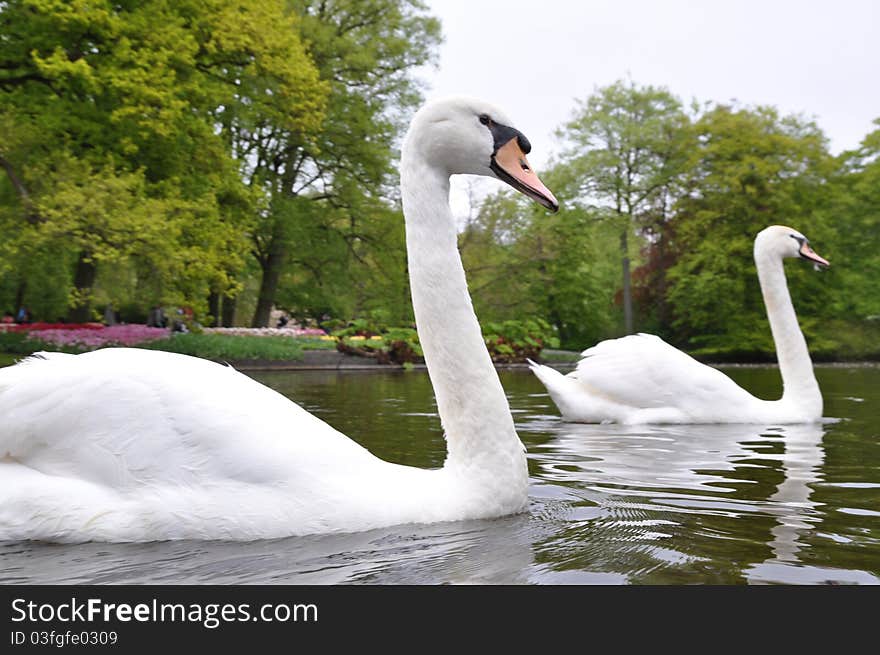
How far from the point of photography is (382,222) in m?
31.9

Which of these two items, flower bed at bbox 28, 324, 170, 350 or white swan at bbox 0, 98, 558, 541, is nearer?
white swan at bbox 0, 98, 558, 541

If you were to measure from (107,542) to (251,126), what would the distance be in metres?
24.6

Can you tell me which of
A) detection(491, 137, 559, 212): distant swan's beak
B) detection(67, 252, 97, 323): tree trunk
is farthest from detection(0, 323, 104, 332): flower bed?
detection(491, 137, 559, 212): distant swan's beak

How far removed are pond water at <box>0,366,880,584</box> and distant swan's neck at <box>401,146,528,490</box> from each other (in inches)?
10.5

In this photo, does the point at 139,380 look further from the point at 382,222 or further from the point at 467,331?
the point at 382,222

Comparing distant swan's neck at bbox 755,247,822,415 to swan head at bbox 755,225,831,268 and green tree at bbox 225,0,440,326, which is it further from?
green tree at bbox 225,0,440,326

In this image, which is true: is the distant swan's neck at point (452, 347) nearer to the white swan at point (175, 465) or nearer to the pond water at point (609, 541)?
the white swan at point (175, 465)

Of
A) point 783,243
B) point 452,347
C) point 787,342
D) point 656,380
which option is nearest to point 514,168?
point 452,347

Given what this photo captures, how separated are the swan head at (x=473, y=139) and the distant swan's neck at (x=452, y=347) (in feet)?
0.25

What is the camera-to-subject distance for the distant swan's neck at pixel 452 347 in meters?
3.34

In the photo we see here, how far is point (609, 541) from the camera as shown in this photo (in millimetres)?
3082

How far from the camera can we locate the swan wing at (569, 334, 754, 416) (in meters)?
7.69

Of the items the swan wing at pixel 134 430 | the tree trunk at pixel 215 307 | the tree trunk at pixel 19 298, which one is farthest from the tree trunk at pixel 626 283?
the swan wing at pixel 134 430

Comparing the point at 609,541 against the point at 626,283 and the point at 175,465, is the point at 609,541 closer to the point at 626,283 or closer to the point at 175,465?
→ the point at 175,465
